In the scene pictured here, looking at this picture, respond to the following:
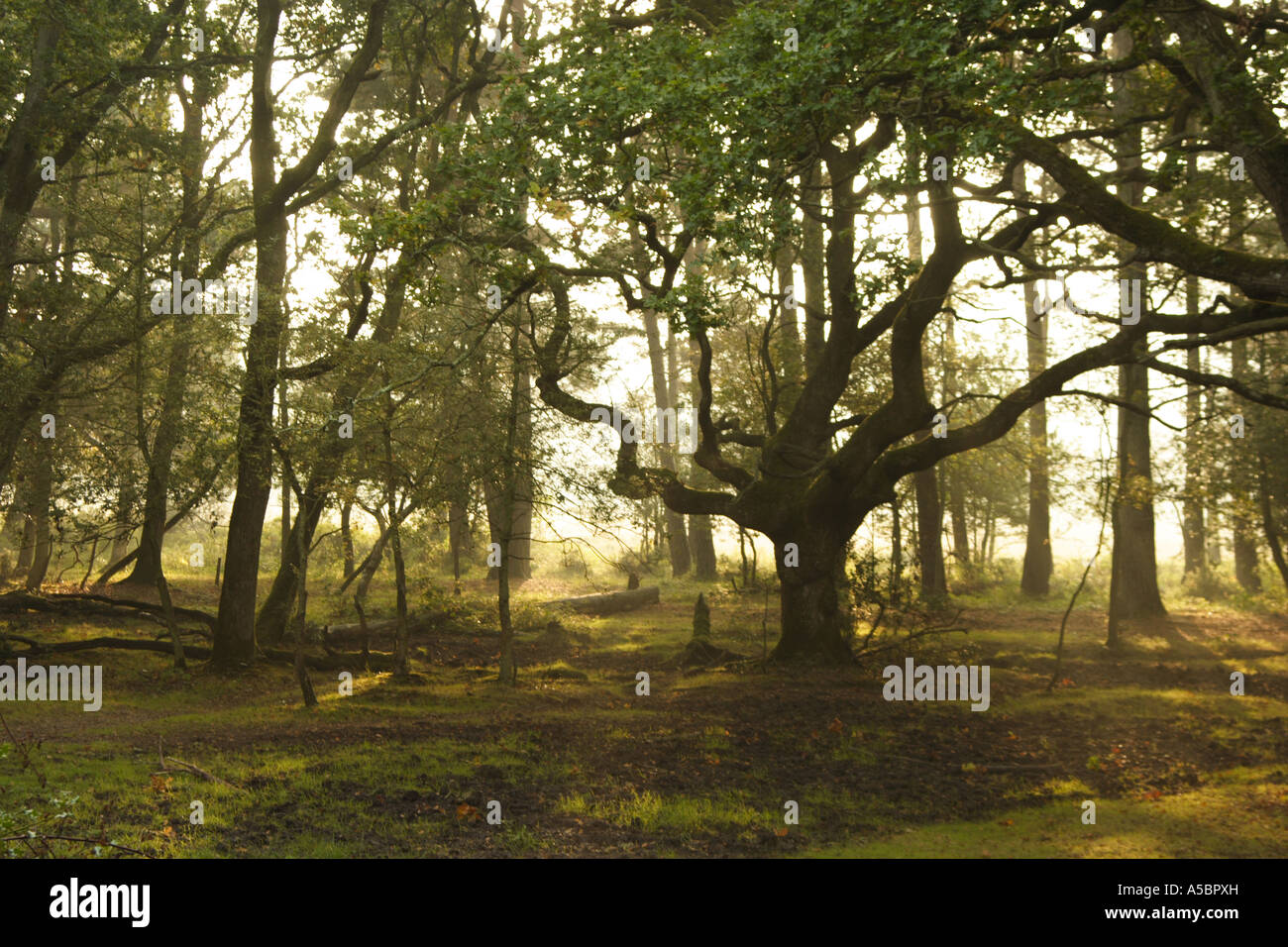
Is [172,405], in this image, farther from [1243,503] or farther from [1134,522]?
[1134,522]

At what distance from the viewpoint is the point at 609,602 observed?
24.0 m

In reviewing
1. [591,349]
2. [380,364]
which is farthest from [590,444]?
[380,364]

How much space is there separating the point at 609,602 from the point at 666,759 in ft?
42.8

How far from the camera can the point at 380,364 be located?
1423 centimetres

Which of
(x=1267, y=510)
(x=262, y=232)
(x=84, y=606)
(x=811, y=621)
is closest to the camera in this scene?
(x=811, y=621)

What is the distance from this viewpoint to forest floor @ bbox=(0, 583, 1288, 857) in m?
8.16

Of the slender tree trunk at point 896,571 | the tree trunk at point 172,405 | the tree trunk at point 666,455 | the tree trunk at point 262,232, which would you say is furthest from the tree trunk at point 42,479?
the tree trunk at point 666,455

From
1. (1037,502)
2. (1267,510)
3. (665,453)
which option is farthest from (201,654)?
(1037,502)

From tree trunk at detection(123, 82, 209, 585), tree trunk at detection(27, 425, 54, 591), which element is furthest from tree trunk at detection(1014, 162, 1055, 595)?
tree trunk at detection(27, 425, 54, 591)

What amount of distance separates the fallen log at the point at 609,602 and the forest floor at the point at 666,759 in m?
4.59

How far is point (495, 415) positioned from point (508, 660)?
4.31m

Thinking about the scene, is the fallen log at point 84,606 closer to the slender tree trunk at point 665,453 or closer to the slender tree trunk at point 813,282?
the slender tree trunk at point 813,282

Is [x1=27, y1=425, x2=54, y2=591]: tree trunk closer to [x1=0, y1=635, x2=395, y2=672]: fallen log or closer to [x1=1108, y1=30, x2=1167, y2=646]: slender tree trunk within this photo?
[x1=0, y1=635, x2=395, y2=672]: fallen log

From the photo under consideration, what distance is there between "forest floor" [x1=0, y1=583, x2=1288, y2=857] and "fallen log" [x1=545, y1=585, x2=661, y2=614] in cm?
459
